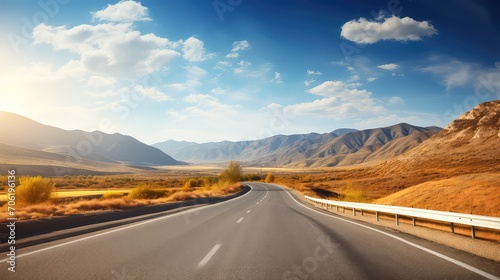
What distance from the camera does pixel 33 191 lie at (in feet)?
96.5

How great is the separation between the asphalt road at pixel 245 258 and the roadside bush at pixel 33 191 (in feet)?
78.1

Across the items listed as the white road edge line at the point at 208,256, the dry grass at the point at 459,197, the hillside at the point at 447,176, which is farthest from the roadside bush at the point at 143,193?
the white road edge line at the point at 208,256

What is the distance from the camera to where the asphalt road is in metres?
5.69

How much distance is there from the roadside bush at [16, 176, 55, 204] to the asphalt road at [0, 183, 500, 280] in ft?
78.1

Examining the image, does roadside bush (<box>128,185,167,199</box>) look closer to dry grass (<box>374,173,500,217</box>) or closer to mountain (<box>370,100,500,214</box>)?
mountain (<box>370,100,500,214</box>)

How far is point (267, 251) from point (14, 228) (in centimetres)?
868

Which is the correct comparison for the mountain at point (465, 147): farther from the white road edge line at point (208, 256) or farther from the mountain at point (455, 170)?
the white road edge line at point (208, 256)

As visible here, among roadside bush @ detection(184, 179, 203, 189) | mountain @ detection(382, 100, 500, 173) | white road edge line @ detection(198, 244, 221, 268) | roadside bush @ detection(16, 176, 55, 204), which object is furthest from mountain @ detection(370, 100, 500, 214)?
roadside bush @ detection(184, 179, 203, 189)

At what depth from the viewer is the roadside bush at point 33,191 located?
2903cm

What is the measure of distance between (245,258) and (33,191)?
29.8m

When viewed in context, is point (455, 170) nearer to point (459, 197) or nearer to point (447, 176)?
point (447, 176)

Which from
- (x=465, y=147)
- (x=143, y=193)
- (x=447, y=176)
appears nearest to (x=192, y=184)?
(x=143, y=193)

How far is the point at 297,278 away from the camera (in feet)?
18.3

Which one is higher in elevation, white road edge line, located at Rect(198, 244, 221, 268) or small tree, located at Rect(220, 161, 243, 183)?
white road edge line, located at Rect(198, 244, 221, 268)
